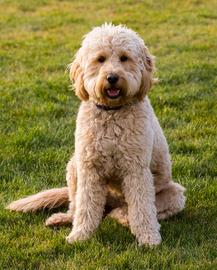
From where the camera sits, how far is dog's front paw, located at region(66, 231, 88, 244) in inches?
190

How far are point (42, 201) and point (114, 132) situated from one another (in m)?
0.91

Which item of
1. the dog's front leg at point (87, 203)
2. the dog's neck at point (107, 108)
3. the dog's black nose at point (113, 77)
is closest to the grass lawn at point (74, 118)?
the dog's front leg at point (87, 203)

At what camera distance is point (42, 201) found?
532 centimetres

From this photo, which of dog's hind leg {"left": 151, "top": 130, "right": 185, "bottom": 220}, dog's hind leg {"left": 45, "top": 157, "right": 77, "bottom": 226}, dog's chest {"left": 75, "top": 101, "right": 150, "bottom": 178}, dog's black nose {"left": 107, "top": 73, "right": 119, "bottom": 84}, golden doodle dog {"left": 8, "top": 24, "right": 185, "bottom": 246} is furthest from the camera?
dog's hind leg {"left": 151, "top": 130, "right": 185, "bottom": 220}

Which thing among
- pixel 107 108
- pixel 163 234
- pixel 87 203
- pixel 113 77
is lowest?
pixel 163 234

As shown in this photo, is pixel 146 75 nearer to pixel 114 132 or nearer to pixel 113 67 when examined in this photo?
pixel 113 67

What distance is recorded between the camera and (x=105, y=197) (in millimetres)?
5012

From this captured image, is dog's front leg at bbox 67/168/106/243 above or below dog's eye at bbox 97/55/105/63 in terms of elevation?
below

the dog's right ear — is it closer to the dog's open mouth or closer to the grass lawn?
the dog's open mouth

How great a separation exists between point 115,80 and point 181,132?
2.58m

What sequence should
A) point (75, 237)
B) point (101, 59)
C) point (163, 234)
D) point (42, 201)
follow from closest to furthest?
point (101, 59) < point (75, 237) < point (163, 234) < point (42, 201)

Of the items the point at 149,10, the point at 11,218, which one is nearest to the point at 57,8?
the point at 149,10

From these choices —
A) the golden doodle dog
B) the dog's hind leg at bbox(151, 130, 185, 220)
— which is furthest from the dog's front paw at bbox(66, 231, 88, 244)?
the dog's hind leg at bbox(151, 130, 185, 220)

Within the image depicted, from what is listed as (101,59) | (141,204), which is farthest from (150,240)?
(101,59)
